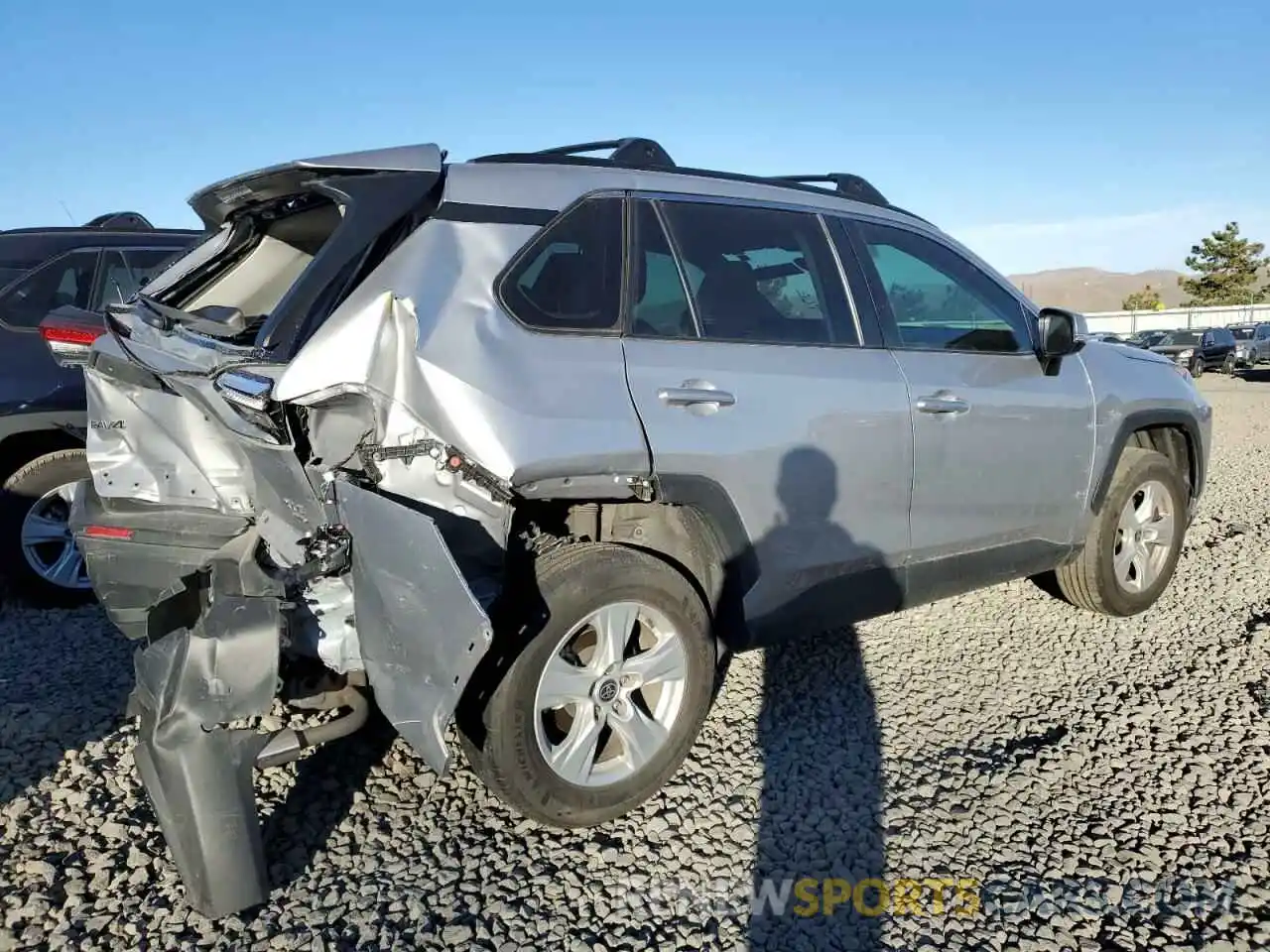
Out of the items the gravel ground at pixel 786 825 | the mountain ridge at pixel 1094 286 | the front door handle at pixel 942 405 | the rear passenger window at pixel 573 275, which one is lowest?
the gravel ground at pixel 786 825

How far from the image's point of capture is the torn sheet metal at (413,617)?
222 cm

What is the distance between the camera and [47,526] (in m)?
4.65

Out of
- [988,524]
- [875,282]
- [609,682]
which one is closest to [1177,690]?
[988,524]

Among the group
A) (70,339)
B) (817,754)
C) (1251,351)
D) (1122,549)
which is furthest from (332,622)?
(1251,351)

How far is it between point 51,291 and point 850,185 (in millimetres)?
4233

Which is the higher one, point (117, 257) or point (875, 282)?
point (117, 257)

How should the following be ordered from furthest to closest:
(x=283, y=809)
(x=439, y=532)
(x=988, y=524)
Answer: (x=988, y=524)
(x=283, y=809)
(x=439, y=532)

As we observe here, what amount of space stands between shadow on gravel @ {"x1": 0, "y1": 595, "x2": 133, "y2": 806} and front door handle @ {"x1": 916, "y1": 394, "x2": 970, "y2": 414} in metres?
3.25

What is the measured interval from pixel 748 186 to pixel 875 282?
62 centimetres

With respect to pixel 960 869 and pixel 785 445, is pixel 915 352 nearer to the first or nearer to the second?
pixel 785 445

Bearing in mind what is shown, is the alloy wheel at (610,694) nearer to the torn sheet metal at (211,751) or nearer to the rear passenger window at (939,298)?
the torn sheet metal at (211,751)

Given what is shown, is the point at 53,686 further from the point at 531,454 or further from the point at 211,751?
the point at 531,454

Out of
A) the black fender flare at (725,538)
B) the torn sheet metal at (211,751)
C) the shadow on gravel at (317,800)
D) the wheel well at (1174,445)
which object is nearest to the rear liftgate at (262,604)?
the torn sheet metal at (211,751)

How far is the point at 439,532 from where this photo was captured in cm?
224
